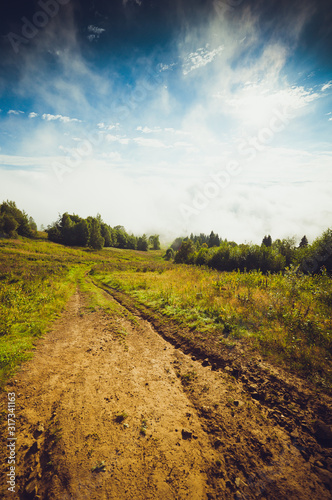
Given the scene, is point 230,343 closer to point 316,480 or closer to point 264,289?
point 316,480

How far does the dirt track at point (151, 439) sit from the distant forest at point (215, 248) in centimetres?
969

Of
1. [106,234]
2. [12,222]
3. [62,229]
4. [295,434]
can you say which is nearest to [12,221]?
[12,222]

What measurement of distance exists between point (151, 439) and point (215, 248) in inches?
1508

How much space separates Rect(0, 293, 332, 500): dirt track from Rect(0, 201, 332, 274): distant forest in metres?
9.69

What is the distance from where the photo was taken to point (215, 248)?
40094 mm

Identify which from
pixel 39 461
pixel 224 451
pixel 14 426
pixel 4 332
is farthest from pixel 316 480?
pixel 4 332

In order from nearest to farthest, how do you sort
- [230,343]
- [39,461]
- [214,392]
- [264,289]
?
[39,461] < [214,392] < [230,343] < [264,289]

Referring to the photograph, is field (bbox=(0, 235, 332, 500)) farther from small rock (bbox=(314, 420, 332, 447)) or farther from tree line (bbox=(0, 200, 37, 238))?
tree line (bbox=(0, 200, 37, 238))

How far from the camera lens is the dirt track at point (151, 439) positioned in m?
2.96

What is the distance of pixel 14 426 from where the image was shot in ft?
12.9

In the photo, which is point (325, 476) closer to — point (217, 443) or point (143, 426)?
point (217, 443)

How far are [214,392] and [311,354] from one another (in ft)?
10.9

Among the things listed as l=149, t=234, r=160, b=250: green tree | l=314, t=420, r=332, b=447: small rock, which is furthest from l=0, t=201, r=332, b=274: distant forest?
l=149, t=234, r=160, b=250: green tree

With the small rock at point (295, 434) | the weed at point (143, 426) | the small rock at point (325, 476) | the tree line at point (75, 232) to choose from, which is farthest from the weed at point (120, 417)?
the tree line at point (75, 232)
